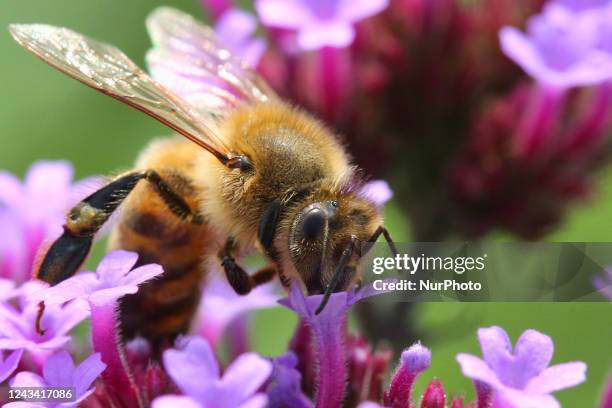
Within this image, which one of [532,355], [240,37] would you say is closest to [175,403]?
[532,355]

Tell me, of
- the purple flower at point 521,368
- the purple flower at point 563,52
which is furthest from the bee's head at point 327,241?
the purple flower at point 563,52

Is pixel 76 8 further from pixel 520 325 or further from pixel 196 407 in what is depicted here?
pixel 196 407

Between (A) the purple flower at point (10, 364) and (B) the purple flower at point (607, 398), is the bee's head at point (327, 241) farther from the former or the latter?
(B) the purple flower at point (607, 398)

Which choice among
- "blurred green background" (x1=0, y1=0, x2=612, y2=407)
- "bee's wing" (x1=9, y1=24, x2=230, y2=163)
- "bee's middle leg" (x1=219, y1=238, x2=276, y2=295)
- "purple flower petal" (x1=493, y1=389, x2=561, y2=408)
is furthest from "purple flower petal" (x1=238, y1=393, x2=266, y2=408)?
"blurred green background" (x1=0, y1=0, x2=612, y2=407)

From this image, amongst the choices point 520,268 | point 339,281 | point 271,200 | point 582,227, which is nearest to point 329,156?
point 271,200

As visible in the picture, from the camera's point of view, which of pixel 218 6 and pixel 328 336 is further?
pixel 218 6

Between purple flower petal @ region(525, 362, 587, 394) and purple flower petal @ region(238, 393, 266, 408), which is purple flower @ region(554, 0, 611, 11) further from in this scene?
purple flower petal @ region(238, 393, 266, 408)

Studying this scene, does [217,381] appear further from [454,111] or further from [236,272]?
[454,111]
